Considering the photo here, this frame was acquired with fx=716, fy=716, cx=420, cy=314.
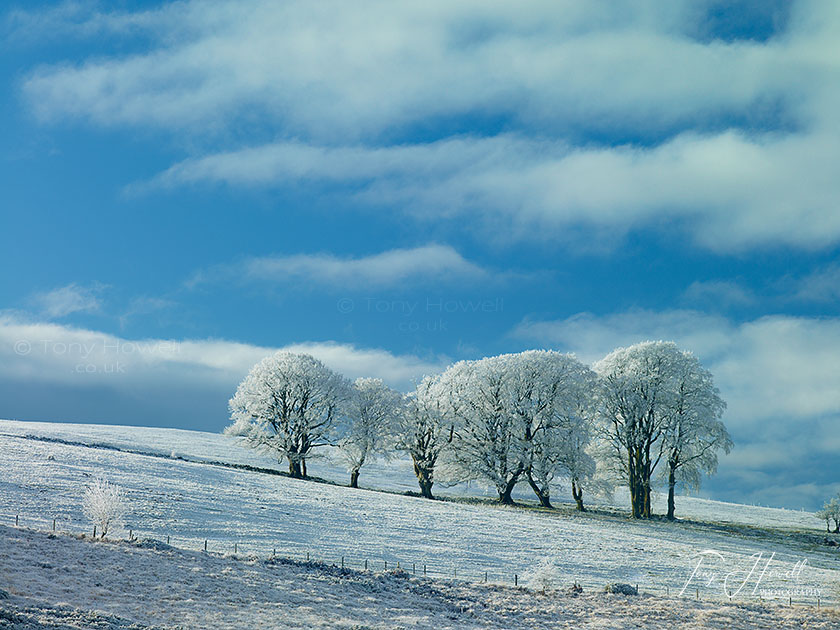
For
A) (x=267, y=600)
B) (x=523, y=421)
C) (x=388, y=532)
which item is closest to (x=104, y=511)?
(x=267, y=600)

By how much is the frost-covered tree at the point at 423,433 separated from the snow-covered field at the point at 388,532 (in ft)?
29.5

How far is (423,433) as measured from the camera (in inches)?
2874

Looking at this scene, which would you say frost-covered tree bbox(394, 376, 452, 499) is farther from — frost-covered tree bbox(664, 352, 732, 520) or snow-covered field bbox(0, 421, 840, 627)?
frost-covered tree bbox(664, 352, 732, 520)

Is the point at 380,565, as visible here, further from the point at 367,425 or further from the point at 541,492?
the point at 367,425

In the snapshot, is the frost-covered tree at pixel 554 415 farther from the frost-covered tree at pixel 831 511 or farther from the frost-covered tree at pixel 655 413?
the frost-covered tree at pixel 831 511

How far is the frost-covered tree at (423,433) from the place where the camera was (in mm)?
70562

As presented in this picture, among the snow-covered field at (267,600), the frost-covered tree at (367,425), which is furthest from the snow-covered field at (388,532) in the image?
the frost-covered tree at (367,425)

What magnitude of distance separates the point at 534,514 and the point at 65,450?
39.3 metres

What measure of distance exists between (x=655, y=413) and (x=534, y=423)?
35.9ft

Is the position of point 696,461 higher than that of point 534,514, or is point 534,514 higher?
point 696,461

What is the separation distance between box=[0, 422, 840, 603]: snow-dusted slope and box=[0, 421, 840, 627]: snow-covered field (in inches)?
4.6

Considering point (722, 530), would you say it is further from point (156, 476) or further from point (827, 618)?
point (156, 476)

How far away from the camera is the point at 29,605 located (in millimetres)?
23359

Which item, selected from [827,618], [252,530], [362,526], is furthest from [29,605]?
[827,618]
